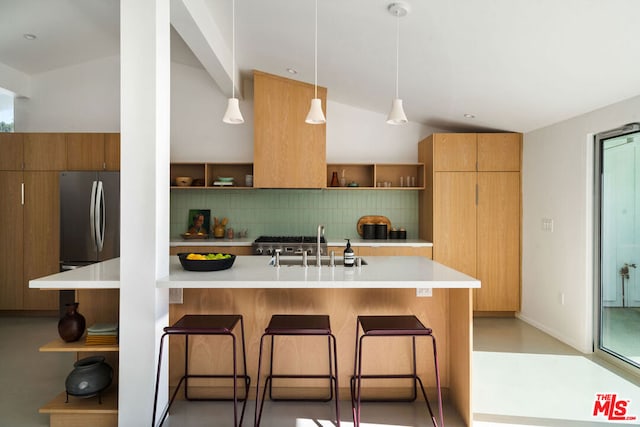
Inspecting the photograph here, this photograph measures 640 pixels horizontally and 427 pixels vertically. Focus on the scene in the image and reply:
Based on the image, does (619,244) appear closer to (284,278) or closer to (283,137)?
(284,278)

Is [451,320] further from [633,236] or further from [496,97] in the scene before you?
[496,97]

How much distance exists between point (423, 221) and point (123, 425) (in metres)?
3.92

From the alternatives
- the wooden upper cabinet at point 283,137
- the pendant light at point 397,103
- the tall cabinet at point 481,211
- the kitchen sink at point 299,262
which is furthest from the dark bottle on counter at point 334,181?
the pendant light at point 397,103

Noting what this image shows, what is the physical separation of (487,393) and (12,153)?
563 centimetres

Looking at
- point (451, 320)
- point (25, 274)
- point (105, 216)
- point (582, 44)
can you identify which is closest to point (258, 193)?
point (105, 216)

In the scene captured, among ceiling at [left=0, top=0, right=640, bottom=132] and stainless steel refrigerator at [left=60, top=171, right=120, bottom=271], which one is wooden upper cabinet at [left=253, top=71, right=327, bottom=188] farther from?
stainless steel refrigerator at [left=60, top=171, right=120, bottom=271]

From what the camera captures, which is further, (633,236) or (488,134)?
(488,134)

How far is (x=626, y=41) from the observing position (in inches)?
98.8

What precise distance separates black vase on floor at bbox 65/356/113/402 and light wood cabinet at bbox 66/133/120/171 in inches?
118

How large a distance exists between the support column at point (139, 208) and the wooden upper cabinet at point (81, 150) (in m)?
2.96

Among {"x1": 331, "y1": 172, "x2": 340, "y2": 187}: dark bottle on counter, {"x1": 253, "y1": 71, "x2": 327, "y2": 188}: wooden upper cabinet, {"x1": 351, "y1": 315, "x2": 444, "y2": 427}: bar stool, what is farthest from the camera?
{"x1": 331, "y1": 172, "x2": 340, "y2": 187}: dark bottle on counter

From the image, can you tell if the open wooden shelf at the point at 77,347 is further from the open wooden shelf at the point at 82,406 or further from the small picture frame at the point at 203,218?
the small picture frame at the point at 203,218

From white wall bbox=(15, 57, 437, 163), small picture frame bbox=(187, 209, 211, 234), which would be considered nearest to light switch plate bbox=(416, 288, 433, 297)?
white wall bbox=(15, 57, 437, 163)

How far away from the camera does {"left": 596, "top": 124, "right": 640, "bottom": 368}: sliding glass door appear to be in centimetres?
324
